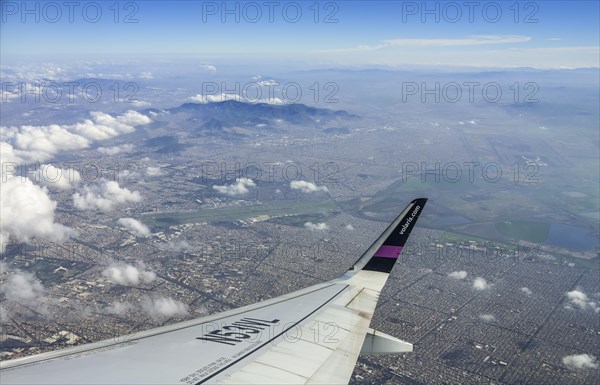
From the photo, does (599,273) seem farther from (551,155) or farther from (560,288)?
(551,155)

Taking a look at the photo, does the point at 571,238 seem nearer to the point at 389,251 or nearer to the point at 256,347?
the point at 389,251

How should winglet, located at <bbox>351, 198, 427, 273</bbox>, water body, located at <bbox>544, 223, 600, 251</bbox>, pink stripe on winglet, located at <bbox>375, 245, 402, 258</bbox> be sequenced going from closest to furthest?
winglet, located at <bbox>351, 198, 427, 273</bbox>
pink stripe on winglet, located at <bbox>375, 245, 402, 258</bbox>
water body, located at <bbox>544, 223, 600, 251</bbox>

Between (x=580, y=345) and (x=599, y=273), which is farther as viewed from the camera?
(x=599, y=273)

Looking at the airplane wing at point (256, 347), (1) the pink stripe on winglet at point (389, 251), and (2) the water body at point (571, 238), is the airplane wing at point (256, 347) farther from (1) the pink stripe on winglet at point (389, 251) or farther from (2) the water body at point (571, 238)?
(2) the water body at point (571, 238)

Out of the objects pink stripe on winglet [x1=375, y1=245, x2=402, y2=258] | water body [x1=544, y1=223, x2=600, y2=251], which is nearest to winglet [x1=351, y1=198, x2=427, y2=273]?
pink stripe on winglet [x1=375, y1=245, x2=402, y2=258]

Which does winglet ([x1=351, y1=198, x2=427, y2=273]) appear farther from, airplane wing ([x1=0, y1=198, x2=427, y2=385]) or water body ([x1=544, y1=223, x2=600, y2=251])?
water body ([x1=544, y1=223, x2=600, y2=251])

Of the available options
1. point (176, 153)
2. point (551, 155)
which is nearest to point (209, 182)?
point (176, 153)

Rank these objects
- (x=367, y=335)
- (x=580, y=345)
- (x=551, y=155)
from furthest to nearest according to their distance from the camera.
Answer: (x=551, y=155)
(x=580, y=345)
(x=367, y=335)
